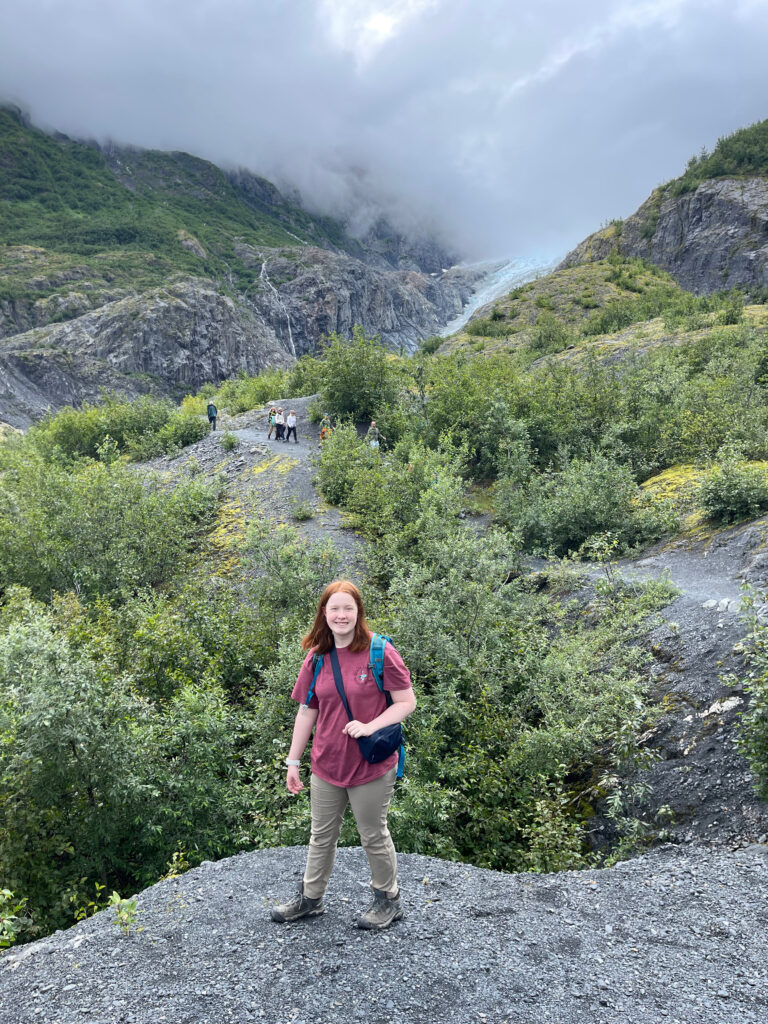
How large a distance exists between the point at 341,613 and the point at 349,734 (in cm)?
70

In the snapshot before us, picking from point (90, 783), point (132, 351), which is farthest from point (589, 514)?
point (132, 351)

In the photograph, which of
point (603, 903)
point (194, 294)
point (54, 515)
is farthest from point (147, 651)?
point (194, 294)

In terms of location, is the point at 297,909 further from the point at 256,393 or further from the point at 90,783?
the point at 256,393

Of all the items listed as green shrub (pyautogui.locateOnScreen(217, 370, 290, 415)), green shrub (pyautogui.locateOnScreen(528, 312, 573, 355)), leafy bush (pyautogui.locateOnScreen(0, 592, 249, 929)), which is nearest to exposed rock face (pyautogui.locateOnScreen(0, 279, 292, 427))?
green shrub (pyautogui.locateOnScreen(217, 370, 290, 415))

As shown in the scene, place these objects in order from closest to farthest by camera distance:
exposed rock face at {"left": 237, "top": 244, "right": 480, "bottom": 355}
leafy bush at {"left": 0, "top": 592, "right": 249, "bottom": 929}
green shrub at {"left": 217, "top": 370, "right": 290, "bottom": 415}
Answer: leafy bush at {"left": 0, "top": 592, "right": 249, "bottom": 929}
green shrub at {"left": 217, "top": 370, "right": 290, "bottom": 415}
exposed rock face at {"left": 237, "top": 244, "right": 480, "bottom": 355}

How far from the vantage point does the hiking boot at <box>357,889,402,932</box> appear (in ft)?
10.8

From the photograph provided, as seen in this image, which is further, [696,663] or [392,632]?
[392,632]

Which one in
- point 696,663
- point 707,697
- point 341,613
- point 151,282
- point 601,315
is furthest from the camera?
point 151,282

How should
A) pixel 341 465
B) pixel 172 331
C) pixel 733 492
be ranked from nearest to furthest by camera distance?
pixel 733 492, pixel 341 465, pixel 172 331

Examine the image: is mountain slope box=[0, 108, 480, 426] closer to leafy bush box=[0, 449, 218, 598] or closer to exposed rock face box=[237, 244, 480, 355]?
exposed rock face box=[237, 244, 480, 355]

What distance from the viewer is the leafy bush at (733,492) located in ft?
34.4

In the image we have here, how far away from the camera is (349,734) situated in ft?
9.92

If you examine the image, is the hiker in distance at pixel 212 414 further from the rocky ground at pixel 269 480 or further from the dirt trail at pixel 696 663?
the dirt trail at pixel 696 663

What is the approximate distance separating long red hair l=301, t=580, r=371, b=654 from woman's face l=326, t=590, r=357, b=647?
0.10ft
